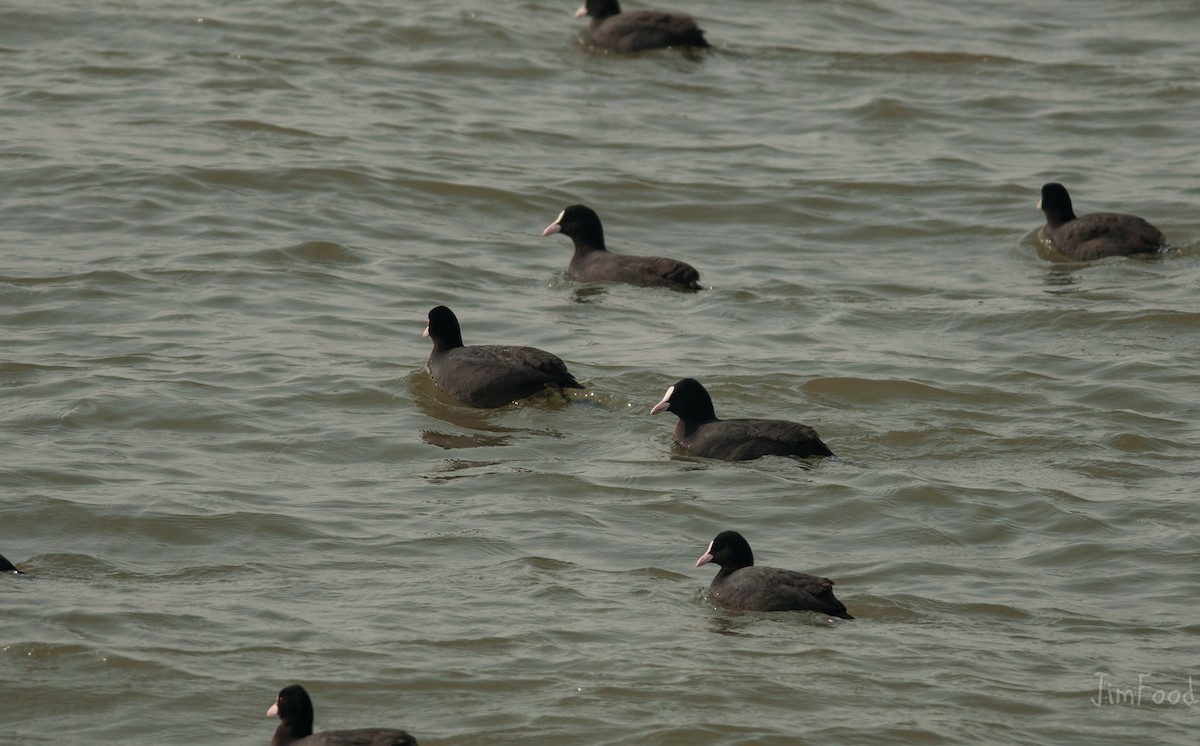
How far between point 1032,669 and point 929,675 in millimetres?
538

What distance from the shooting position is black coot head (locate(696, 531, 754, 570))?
1007 cm

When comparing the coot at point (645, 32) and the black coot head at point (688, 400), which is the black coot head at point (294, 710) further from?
the coot at point (645, 32)

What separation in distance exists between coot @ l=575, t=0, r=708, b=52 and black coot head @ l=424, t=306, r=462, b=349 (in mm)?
11097

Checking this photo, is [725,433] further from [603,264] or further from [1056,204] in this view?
[1056,204]

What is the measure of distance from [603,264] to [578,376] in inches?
114

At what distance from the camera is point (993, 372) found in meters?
14.2

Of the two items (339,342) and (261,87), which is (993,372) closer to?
(339,342)

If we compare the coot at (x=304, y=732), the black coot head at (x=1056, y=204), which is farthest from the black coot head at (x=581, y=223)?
the coot at (x=304, y=732)

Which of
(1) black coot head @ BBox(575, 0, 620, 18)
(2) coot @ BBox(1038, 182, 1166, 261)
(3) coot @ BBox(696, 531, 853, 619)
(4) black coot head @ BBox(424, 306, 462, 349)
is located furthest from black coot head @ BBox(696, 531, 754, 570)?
(1) black coot head @ BBox(575, 0, 620, 18)

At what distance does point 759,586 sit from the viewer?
9.79 m

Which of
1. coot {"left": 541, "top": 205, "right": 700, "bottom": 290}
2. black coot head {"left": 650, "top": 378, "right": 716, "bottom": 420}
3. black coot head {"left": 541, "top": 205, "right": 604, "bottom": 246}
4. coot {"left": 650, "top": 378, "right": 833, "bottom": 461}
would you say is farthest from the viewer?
black coot head {"left": 541, "top": 205, "right": 604, "bottom": 246}

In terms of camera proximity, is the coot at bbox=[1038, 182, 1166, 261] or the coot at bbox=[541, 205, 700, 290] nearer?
the coot at bbox=[541, 205, 700, 290]

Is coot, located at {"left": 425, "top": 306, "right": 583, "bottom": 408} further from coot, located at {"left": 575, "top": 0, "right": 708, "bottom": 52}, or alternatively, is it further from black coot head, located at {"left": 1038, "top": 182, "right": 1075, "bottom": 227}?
coot, located at {"left": 575, "top": 0, "right": 708, "bottom": 52}

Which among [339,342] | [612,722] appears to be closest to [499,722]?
[612,722]
